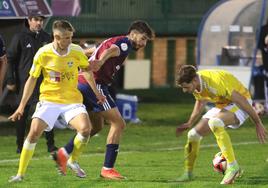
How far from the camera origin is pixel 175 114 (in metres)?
23.2

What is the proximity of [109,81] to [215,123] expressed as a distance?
65.1 inches

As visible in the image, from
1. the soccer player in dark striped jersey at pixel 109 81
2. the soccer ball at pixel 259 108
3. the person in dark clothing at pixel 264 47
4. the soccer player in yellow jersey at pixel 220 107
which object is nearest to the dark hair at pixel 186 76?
the soccer player in yellow jersey at pixel 220 107

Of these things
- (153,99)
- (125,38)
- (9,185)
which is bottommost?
(153,99)

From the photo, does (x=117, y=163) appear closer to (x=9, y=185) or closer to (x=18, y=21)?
(x=9, y=185)

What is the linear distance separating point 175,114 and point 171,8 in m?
5.30

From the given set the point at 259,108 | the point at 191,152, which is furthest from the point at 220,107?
the point at 259,108

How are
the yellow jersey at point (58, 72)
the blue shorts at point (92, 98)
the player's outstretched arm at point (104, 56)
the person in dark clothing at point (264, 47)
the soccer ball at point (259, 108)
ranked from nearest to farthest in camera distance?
the yellow jersey at point (58, 72) < the player's outstretched arm at point (104, 56) < the blue shorts at point (92, 98) < the person in dark clothing at point (264, 47) < the soccer ball at point (259, 108)

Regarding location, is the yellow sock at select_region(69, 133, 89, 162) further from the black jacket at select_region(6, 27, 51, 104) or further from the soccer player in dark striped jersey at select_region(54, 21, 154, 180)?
the black jacket at select_region(6, 27, 51, 104)

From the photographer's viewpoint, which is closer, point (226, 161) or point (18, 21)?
point (226, 161)

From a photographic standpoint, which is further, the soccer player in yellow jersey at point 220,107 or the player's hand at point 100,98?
the player's hand at point 100,98

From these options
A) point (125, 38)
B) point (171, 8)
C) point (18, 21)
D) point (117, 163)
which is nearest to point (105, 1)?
point (171, 8)

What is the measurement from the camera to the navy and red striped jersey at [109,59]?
12781mm

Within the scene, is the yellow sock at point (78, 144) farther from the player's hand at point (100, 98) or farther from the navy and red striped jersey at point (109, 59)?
the navy and red striped jersey at point (109, 59)

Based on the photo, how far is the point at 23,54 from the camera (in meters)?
16.3
